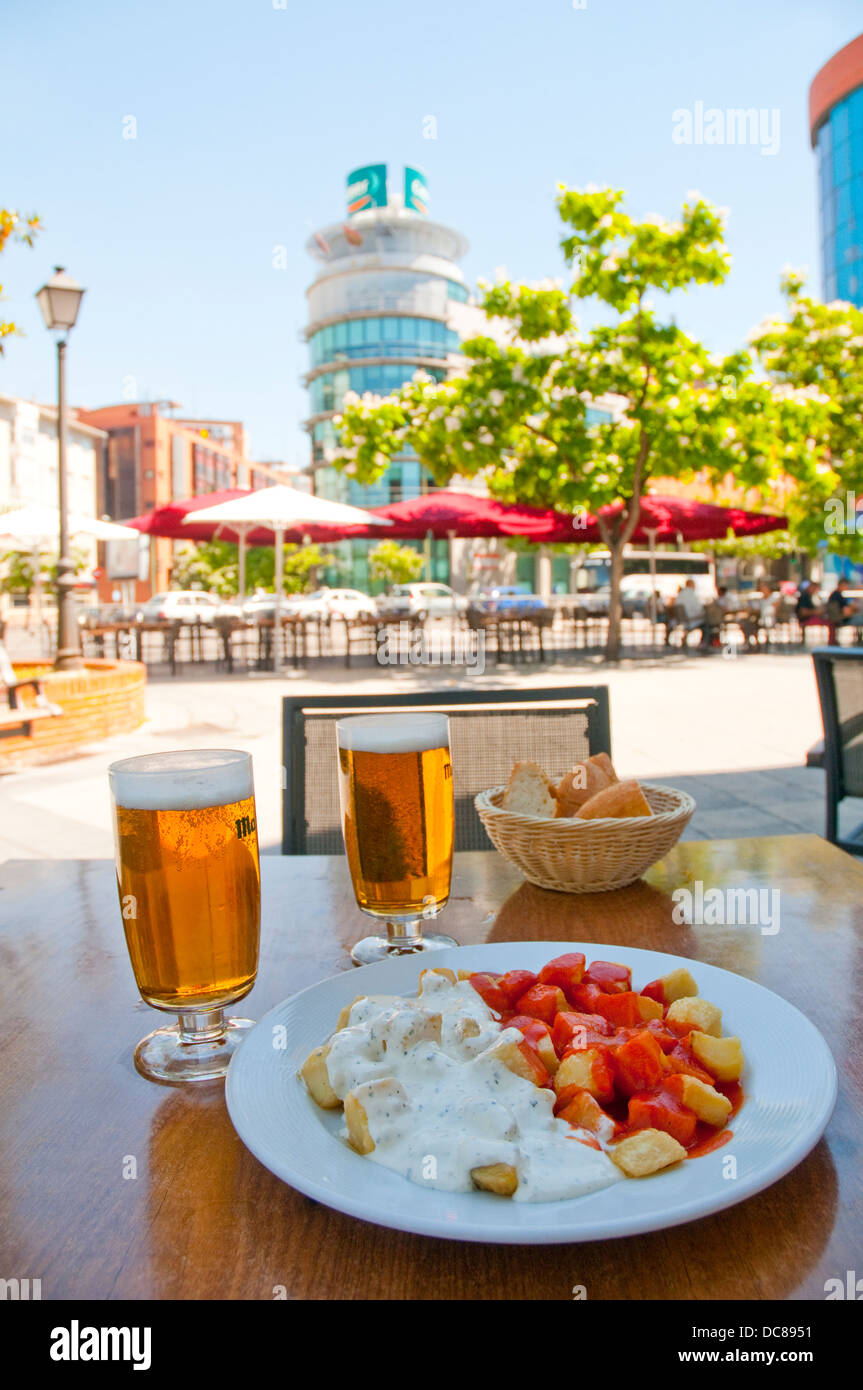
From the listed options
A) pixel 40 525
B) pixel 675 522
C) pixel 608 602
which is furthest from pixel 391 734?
pixel 608 602

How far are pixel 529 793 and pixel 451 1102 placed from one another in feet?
2.65

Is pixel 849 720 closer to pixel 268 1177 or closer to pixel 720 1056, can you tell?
pixel 720 1056

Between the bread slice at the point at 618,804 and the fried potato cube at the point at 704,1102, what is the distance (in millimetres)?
663

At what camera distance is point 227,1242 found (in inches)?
26.9

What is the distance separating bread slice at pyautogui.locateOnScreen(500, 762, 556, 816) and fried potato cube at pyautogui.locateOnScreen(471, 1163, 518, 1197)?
2.75ft

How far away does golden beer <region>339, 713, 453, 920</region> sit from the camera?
116 cm

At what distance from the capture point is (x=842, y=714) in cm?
340

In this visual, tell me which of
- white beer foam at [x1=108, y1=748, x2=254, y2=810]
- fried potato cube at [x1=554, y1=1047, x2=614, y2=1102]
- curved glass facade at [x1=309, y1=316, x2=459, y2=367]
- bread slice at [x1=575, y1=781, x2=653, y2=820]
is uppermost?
curved glass facade at [x1=309, y1=316, x2=459, y2=367]

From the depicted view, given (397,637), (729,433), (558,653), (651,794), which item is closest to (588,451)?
(729,433)

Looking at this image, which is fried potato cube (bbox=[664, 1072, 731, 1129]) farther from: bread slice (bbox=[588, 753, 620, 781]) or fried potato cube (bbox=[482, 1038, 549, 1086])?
bread slice (bbox=[588, 753, 620, 781])

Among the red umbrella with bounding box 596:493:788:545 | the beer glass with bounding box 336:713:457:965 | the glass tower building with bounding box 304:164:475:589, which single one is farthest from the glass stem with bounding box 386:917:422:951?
the glass tower building with bounding box 304:164:475:589

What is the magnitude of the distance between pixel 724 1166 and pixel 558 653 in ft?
60.1

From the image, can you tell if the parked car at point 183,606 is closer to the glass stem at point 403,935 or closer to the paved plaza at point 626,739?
the paved plaza at point 626,739

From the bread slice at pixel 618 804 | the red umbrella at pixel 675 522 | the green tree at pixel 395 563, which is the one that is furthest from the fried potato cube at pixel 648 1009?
the green tree at pixel 395 563
